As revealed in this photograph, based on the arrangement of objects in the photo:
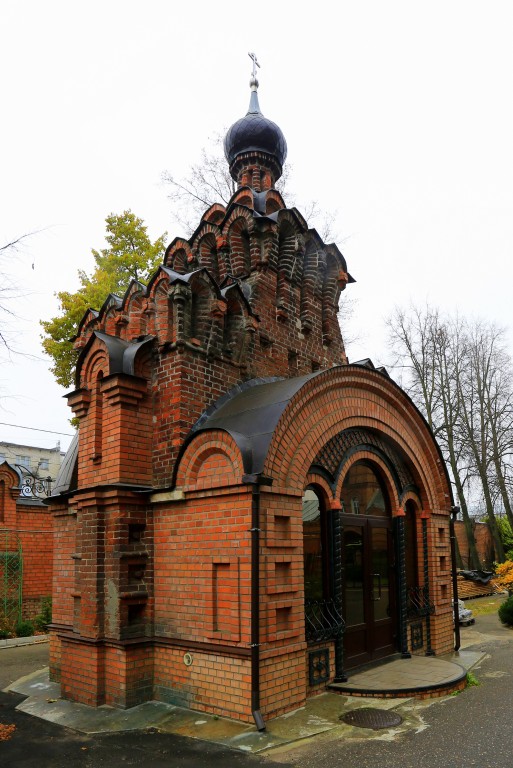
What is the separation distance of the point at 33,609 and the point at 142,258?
8600 millimetres

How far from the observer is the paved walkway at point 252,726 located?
5.70m

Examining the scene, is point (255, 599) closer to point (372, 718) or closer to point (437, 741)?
point (372, 718)

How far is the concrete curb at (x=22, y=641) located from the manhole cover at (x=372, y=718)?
7881 mm

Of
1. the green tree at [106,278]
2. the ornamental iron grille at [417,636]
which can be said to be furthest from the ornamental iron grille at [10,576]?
the ornamental iron grille at [417,636]

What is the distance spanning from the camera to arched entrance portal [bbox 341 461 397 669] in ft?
26.0

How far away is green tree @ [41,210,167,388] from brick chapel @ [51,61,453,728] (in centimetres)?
537

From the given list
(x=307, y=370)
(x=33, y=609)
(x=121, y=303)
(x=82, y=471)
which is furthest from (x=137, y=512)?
(x=33, y=609)

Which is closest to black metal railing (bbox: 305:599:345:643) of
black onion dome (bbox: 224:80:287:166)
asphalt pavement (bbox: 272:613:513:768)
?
asphalt pavement (bbox: 272:613:513:768)

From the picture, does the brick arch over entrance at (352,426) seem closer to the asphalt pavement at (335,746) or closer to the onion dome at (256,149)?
the asphalt pavement at (335,746)

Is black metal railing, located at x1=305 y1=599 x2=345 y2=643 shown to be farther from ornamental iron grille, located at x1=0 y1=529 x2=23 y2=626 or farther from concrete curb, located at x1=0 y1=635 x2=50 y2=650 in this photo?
ornamental iron grille, located at x1=0 y1=529 x2=23 y2=626

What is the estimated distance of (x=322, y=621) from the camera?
24.0 feet

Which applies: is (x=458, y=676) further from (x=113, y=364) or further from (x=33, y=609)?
(x=33, y=609)

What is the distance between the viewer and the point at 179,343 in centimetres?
745

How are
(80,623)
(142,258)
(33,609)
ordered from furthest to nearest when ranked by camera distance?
(142,258) < (33,609) < (80,623)
